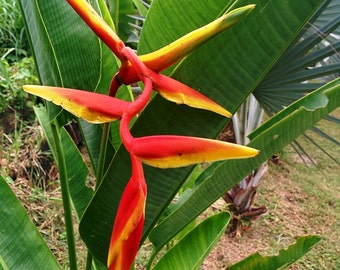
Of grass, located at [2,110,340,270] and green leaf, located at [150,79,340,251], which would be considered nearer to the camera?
green leaf, located at [150,79,340,251]

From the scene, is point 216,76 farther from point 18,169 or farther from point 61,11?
point 18,169

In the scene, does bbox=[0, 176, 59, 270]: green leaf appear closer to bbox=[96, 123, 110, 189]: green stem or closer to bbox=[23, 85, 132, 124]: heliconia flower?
bbox=[96, 123, 110, 189]: green stem

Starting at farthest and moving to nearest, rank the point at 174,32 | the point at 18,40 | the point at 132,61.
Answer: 1. the point at 18,40
2. the point at 174,32
3. the point at 132,61

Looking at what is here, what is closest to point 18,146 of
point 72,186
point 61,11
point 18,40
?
point 18,40

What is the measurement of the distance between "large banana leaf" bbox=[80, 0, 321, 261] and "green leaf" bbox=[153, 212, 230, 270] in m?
0.28

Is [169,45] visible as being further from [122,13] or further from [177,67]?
[122,13]

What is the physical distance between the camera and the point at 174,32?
0.55 meters

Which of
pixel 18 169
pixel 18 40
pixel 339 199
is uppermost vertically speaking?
pixel 18 40

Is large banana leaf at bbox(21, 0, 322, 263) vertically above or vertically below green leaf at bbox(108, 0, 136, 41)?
above

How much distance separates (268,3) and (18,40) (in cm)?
246

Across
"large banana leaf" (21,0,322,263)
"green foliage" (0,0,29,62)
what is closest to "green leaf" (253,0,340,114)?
"large banana leaf" (21,0,322,263)

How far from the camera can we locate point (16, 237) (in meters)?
0.69

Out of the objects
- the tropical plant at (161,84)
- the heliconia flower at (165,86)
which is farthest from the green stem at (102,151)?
the heliconia flower at (165,86)

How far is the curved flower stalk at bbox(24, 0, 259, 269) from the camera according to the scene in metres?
0.34
